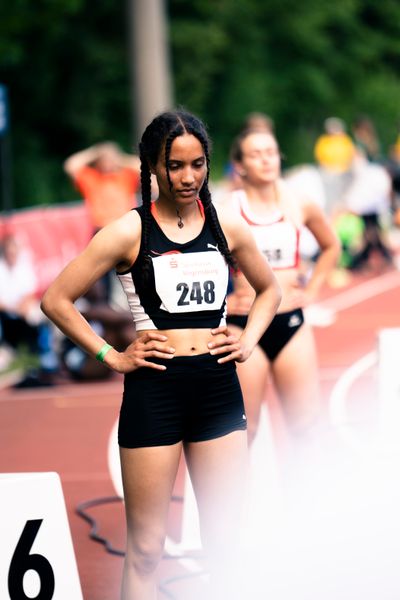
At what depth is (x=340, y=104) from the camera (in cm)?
5034

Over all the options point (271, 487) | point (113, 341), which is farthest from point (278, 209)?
point (113, 341)

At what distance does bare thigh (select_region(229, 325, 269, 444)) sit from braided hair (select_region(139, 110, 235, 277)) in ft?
6.45

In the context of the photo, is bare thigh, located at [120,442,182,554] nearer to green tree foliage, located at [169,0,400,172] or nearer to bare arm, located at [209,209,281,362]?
bare arm, located at [209,209,281,362]

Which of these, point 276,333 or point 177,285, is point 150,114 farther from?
point 177,285

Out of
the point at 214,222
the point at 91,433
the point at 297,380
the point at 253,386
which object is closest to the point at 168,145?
the point at 214,222

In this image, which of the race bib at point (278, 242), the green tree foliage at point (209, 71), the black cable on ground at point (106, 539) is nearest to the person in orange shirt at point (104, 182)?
the black cable on ground at point (106, 539)

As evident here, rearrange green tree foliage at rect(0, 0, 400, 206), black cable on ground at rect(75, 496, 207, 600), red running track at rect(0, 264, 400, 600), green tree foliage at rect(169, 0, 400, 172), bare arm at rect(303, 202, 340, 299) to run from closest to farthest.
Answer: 1. black cable on ground at rect(75, 496, 207, 600)
2. red running track at rect(0, 264, 400, 600)
3. bare arm at rect(303, 202, 340, 299)
4. green tree foliage at rect(0, 0, 400, 206)
5. green tree foliage at rect(169, 0, 400, 172)

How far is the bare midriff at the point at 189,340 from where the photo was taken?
4.96 metres

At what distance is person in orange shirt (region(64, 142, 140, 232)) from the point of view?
14.4 metres

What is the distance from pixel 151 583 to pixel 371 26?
51183 mm

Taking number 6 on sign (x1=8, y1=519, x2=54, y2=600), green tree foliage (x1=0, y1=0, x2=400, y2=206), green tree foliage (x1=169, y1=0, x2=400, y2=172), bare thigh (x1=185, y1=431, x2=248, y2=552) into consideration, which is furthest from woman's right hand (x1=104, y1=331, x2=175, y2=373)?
green tree foliage (x1=169, y1=0, x2=400, y2=172)

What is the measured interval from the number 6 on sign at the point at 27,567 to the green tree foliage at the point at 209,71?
21.6m

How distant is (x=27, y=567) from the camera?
5242mm

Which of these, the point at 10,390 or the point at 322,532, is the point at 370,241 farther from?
the point at 322,532
